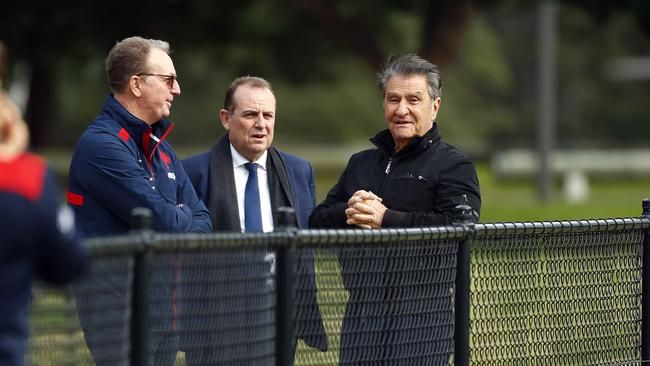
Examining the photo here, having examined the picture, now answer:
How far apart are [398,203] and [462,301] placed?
58 centimetres

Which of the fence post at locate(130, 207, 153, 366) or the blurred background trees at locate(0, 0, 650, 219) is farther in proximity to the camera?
the blurred background trees at locate(0, 0, 650, 219)

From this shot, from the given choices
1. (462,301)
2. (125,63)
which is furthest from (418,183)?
(125,63)

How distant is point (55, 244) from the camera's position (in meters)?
3.53

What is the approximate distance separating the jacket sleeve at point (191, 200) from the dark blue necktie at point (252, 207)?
12.5 inches

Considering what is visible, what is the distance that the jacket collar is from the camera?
5.80m

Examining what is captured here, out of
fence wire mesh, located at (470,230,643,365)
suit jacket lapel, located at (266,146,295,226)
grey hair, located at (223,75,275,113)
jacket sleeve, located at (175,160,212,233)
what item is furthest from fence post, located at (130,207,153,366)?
grey hair, located at (223,75,275,113)

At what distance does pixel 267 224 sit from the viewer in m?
6.22

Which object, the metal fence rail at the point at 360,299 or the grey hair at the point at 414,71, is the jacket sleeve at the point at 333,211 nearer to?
the grey hair at the point at 414,71

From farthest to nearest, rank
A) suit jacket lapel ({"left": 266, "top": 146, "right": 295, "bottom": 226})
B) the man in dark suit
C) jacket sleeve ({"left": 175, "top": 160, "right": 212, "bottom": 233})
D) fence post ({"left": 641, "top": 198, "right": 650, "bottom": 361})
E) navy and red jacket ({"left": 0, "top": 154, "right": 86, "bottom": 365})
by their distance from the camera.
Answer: fence post ({"left": 641, "top": 198, "right": 650, "bottom": 361}), suit jacket lapel ({"left": 266, "top": 146, "right": 295, "bottom": 226}), jacket sleeve ({"left": 175, "top": 160, "right": 212, "bottom": 233}), the man in dark suit, navy and red jacket ({"left": 0, "top": 154, "right": 86, "bottom": 365})

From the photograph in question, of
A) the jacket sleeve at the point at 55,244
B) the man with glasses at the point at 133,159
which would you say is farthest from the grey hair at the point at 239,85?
the jacket sleeve at the point at 55,244

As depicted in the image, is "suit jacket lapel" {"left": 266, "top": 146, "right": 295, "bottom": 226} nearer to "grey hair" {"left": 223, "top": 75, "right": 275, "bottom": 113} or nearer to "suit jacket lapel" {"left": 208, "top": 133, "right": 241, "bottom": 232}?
"suit jacket lapel" {"left": 208, "top": 133, "right": 241, "bottom": 232}

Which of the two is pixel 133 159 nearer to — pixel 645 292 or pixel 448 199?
pixel 448 199

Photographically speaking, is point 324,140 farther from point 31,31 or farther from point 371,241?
point 371,241

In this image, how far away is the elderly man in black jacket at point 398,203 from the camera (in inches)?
200
